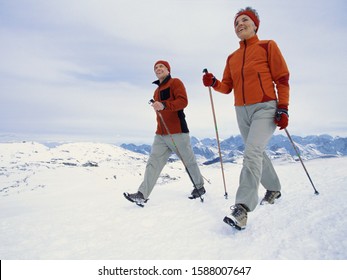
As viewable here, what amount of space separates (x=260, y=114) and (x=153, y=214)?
7.06 ft

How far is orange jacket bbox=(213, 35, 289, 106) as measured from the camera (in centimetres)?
371

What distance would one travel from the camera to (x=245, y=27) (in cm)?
397

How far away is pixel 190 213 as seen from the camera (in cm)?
410

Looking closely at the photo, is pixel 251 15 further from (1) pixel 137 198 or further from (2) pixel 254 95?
(1) pixel 137 198

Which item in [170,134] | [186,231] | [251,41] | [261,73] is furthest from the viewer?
[170,134]

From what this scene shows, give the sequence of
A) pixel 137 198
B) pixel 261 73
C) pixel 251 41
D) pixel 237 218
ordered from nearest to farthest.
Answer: pixel 237 218, pixel 261 73, pixel 251 41, pixel 137 198

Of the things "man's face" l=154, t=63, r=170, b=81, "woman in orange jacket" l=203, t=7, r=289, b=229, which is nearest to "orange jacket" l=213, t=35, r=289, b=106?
"woman in orange jacket" l=203, t=7, r=289, b=229

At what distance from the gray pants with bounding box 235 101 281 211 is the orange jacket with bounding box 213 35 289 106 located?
5.3 inches

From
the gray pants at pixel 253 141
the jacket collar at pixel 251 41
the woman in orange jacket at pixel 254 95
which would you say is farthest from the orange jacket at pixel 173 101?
the jacket collar at pixel 251 41

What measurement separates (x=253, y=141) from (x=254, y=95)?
0.65 m

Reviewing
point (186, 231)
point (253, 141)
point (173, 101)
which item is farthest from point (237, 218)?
point (173, 101)

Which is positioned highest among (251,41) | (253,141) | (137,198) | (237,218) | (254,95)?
(251,41)

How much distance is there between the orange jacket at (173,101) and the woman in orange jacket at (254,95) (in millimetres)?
1193
